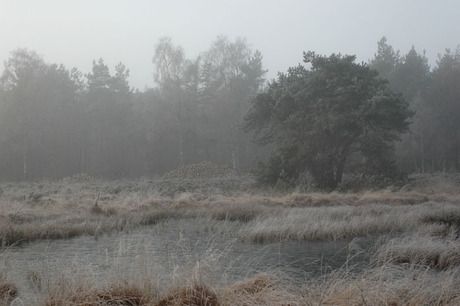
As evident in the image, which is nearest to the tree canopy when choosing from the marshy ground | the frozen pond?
the marshy ground

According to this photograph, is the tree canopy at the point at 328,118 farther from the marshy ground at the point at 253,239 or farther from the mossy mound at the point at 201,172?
the mossy mound at the point at 201,172

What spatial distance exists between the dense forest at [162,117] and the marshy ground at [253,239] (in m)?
15.9

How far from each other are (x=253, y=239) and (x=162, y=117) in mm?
30506

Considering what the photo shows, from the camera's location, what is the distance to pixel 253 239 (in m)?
11.4

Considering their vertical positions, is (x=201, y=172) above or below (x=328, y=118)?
below

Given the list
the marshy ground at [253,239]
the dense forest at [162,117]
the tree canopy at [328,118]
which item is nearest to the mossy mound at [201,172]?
the dense forest at [162,117]

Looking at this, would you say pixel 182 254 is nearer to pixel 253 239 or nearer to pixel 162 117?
pixel 253 239

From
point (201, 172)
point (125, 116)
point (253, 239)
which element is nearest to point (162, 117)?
point (125, 116)

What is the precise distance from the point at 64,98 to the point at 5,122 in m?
5.95

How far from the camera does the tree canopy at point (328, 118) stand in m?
21.8

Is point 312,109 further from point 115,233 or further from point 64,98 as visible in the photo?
point 64,98

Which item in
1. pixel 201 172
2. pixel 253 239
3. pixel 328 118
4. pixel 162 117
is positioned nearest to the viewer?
pixel 253 239

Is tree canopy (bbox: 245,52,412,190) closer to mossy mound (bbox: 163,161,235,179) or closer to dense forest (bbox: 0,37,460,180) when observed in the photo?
mossy mound (bbox: 163,161,235,179)

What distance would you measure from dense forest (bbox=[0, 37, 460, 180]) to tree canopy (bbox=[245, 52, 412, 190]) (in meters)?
13.7
